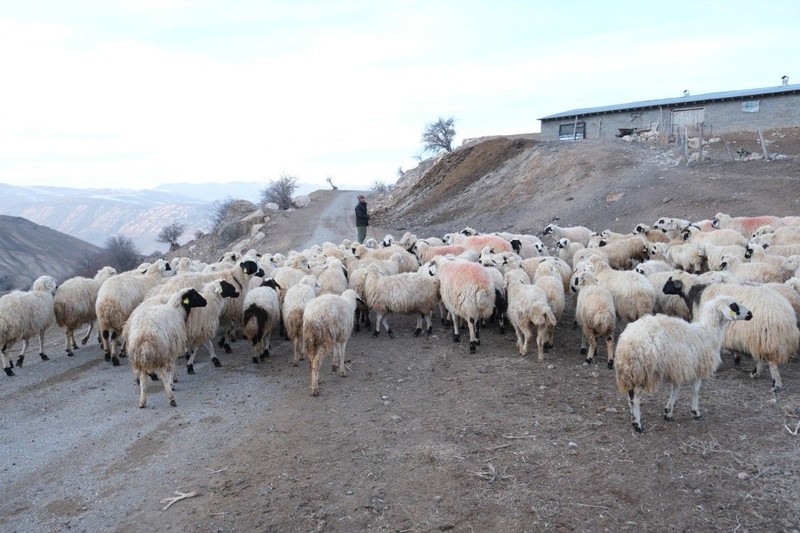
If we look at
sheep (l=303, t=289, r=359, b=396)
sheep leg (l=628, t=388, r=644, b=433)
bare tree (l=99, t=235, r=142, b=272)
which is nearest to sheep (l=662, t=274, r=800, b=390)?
sheep leg (l=628, t=388, r=644, b=433)

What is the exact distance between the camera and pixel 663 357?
5.90 m

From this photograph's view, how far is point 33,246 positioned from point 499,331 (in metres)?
73.2

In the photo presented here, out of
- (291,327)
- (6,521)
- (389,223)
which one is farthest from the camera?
(389,223)

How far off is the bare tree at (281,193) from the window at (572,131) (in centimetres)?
2227

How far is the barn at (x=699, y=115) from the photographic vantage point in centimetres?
3259

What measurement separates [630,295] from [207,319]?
7.00 metres

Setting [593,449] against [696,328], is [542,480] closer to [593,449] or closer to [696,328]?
[593,449]

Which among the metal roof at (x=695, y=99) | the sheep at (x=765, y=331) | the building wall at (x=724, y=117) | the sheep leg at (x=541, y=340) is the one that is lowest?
the sheep leg at (x=541, y=340)

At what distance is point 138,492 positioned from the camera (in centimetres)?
532

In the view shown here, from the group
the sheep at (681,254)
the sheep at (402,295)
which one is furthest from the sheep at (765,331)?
the sheep at (402,295)

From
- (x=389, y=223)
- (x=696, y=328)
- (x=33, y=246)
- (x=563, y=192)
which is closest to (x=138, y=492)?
(x=696, y=328)

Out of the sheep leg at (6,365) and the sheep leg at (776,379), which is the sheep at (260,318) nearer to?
the sheep leg at (6,365)

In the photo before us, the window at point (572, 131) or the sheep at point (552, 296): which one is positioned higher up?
Answer: the window at point (572, 131)

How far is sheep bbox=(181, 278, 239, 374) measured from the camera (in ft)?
29.1
